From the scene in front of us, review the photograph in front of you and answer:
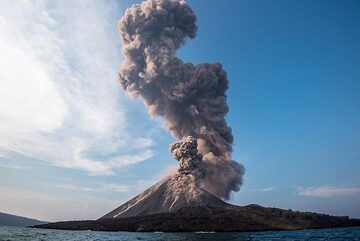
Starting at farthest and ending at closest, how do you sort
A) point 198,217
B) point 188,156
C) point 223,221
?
point 188,156, point 198,217, point 223,221

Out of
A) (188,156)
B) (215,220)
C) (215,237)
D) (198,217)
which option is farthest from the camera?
(188,156)

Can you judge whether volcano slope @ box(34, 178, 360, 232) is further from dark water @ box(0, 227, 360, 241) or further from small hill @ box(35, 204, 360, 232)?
dark water @ box(0, 227, 360, 241)

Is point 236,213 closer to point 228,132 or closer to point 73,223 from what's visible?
point 228,132

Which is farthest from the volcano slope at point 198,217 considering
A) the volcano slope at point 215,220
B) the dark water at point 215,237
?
the dark water at point 215,237

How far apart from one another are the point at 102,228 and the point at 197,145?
5662cm

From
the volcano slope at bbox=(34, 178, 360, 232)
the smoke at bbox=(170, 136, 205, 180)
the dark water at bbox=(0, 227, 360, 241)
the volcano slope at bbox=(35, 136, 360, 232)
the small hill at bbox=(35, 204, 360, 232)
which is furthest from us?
the smoke at bbox=(170, 136, 205, 180)

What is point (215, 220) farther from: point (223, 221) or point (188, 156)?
point (188, 156)

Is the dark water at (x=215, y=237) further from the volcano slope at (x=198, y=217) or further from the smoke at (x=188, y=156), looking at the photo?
the smoke at (x=188, y=156)

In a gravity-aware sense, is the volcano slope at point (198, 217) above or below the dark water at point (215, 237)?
above

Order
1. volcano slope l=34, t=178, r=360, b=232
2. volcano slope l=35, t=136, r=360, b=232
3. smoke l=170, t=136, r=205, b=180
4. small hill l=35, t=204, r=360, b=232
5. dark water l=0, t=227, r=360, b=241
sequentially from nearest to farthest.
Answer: dark water l=0, t=227, r=360, b=241 < small hill l=35, t=204, r=360, b=232 < volcano slope l=34, t=178, r=360, b=232 < volcano slope l=35, t=136, r=360, b=232 < smoke l=170, t=136, r=205, b=180

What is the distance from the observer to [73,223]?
19462cm

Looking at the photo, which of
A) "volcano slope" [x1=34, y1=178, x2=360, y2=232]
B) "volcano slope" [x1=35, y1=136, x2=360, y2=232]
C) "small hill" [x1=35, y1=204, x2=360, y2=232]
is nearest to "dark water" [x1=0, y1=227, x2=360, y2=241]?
"small hill" [x1=35, y1=204, x2=360, y2=232]

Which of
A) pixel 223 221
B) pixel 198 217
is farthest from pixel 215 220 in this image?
pixel 198 217

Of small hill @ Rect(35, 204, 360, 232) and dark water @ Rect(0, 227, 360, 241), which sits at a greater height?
small hill @ Rect(35, 204, 360, 232)
